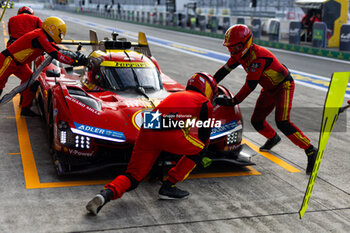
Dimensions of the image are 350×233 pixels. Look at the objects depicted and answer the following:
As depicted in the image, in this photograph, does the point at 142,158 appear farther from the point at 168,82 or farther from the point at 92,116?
the point at 168,82

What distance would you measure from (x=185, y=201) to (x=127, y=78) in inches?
106

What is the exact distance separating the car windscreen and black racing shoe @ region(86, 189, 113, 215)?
267 cm

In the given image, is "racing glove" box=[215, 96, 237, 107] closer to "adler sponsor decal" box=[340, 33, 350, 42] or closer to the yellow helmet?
the yellow helmet

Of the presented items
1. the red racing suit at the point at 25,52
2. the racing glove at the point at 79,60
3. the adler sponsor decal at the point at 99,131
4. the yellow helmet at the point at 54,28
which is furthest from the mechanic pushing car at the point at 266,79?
the yellow helmet at the point at 54,28

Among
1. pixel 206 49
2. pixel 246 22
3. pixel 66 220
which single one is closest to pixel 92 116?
pixel 66 220

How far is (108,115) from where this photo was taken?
5.69 meters

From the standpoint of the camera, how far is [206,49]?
23781 millimetres

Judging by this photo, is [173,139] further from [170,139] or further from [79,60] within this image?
[79,60]

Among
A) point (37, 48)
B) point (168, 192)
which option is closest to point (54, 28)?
point (37, 48)

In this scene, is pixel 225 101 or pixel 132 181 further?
pixel 225 101

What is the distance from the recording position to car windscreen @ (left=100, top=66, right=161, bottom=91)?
23.0 ft

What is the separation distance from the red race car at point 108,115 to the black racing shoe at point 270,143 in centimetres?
70

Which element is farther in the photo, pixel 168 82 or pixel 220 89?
pixel 168 82

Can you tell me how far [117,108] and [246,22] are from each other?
2462 centimetres
